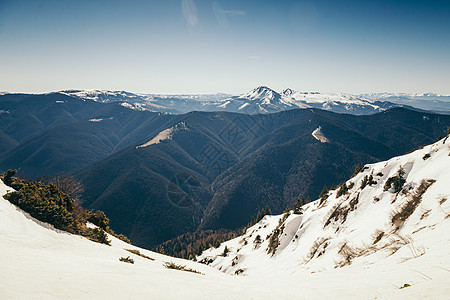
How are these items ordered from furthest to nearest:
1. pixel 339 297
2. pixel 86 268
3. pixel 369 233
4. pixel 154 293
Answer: pixel 369 233 → pixel 86 268 → pixel 339 297 → pixel 154 293

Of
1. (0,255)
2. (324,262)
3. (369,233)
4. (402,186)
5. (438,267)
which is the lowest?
(324,262)

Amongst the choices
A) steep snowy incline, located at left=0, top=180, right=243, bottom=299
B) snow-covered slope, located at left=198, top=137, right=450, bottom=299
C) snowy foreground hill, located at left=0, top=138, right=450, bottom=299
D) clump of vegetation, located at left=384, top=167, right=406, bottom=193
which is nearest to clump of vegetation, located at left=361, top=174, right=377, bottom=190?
snow-covered slope, located at left=198, top=137, right=450, bottom=299

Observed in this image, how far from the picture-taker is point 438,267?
49.1 feet

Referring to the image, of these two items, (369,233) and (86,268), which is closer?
(86,268)

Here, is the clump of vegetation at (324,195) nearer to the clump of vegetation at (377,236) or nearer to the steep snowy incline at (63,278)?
the clump of vegetation at (377,236)

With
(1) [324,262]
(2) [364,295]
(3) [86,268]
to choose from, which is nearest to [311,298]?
(2) [364,295]

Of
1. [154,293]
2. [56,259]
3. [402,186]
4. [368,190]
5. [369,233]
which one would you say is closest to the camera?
[154,293]

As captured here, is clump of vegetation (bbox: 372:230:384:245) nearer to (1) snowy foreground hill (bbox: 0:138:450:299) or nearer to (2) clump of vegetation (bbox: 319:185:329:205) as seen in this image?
(1) snowy foreground hill (bbox: 0:138:450:299)

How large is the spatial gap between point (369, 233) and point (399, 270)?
24679 mm

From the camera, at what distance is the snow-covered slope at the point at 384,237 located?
602 inches

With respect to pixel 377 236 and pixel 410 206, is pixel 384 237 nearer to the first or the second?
pixel 377 236

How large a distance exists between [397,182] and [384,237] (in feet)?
71.7

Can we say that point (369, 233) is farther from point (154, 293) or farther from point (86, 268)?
point (86, 268)

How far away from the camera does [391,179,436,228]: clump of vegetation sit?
3491 centimetres
